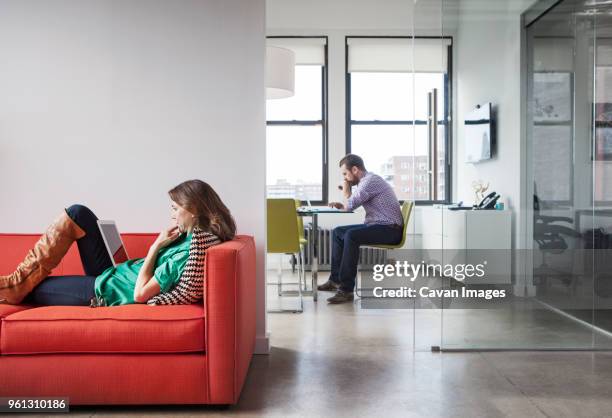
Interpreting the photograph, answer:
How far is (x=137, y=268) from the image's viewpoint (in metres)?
2.79

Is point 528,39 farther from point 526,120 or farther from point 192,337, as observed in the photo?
point 192,337

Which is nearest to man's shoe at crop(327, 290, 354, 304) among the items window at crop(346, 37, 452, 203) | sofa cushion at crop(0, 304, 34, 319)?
window at crop(346, 37, 452, 203)

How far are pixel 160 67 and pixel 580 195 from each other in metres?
2.38

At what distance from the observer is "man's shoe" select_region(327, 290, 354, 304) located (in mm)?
4898

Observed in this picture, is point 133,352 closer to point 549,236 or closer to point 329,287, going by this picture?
point 549,236

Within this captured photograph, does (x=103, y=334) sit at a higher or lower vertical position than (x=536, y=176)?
lower

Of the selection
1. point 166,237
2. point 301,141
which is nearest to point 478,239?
point 166,237

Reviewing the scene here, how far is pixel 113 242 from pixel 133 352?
2.61 feet

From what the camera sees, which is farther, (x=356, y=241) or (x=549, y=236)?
(x=356, y=241)

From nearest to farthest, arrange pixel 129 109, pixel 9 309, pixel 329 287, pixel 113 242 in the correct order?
pixel 9 309 < pixel 113 242 < pixel 129 109 < pixel 329 287

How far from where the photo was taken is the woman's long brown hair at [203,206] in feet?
8.74

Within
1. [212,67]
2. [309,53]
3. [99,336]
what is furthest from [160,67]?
[309,53]

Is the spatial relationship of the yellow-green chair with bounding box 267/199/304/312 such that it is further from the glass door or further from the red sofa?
the red sofa

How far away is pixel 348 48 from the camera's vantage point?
730cm
